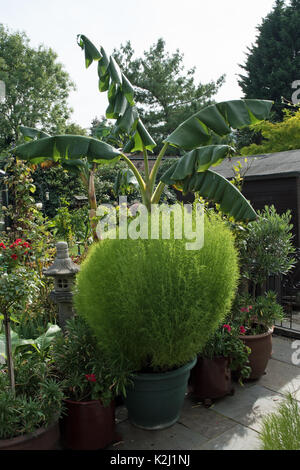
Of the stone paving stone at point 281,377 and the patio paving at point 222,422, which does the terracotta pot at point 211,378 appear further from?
the stone paving stone at point 281,377

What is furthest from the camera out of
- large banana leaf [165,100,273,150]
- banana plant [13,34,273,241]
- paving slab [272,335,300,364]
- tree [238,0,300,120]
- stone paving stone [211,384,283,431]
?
tree [238,0,300,120]

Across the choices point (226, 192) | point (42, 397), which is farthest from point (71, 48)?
point (42, 397)

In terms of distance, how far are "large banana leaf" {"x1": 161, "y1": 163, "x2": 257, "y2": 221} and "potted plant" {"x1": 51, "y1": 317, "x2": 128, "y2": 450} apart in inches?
108

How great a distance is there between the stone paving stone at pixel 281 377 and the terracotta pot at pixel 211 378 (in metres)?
0.67

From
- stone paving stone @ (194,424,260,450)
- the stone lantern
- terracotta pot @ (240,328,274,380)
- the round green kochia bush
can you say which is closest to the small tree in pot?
terracotta pot @ (240,328,274,380)

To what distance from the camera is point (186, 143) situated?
5219 millimetres

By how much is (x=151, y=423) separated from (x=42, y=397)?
1.08m

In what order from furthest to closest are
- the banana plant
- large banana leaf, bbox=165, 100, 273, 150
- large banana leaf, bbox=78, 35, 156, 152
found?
large banana leaf, bbox=78, 35, 156, 152, large banana leaf, bbox=165, 100, 273, 150, the banana plant

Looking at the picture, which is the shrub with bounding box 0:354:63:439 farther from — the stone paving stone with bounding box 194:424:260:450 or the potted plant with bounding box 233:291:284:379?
the potted plant with bounding box 233:291:284:379

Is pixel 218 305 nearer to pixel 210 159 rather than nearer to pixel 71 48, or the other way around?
pixel 210 159

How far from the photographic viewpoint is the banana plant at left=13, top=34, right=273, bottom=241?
16.5ft

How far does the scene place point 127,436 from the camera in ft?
10.3

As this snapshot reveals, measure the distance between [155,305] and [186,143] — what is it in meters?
3.09

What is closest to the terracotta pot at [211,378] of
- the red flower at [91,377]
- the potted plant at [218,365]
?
the potted plant at [218,365]
